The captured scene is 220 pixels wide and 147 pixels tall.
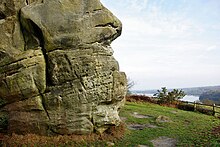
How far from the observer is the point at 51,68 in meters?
13.8

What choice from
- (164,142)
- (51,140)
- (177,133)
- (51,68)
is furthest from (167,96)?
(51,140)

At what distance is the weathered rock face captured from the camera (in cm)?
1359

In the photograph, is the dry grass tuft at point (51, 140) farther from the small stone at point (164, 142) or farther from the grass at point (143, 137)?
the small stone at point (164, 142)

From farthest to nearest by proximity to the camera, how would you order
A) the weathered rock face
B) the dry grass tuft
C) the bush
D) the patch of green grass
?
the bush → the patch of green grass → the weathered rock face → the dry grass tuft

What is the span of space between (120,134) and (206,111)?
17578 millimetres

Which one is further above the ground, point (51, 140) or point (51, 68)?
point (51, 68)

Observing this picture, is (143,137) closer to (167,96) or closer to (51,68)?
(51,68)

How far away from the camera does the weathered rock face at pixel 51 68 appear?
44.6 ft

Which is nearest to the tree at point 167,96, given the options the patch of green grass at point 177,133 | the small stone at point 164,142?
the patch of green grass at point 177,133

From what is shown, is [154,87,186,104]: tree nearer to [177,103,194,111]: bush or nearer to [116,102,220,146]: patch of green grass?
[177,103,194,111]: bush

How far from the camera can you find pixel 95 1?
1486cm

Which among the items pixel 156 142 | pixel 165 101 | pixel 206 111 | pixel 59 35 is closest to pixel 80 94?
pixel 59 35

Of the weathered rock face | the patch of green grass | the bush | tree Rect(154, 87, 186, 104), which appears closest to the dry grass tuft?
the weathered rock face

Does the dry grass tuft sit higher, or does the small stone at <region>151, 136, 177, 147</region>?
the dry grass tuft
